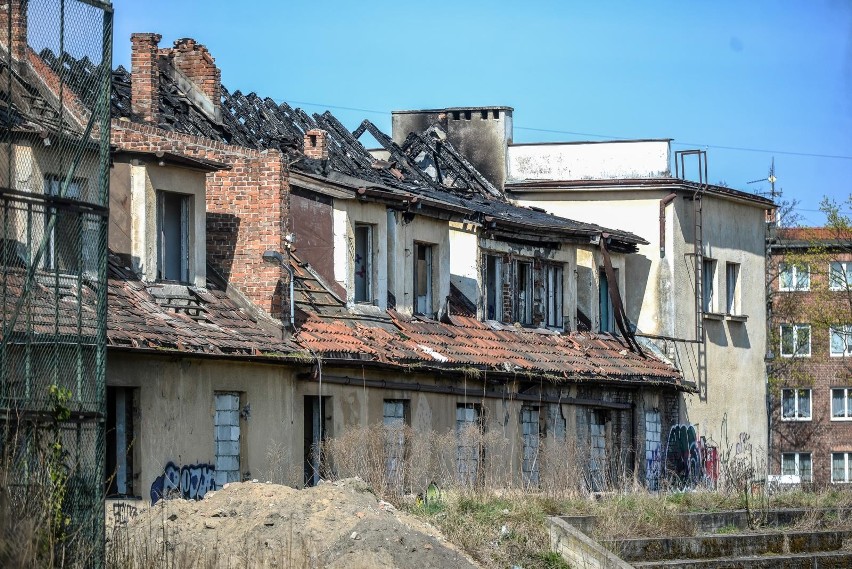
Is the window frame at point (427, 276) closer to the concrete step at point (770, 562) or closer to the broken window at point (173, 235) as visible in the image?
the broken window at point (173, 235)

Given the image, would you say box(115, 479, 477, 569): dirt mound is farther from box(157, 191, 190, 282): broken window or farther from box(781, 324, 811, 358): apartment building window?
box(781, 324, 811, 358): apartment building window

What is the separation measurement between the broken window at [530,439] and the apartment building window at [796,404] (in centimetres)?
3777

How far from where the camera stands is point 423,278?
32.5m

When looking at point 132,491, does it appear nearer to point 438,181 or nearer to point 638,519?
point 638,519

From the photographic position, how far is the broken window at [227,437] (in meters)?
24.9

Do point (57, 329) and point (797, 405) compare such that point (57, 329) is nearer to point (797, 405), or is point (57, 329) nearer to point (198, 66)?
point (198, 66)

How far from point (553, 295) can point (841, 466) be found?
34454 mm

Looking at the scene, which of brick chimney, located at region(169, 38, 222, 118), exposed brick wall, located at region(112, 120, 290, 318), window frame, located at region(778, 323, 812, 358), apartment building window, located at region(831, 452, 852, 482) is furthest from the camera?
window frame, located at region(778, 323, 812, 358)

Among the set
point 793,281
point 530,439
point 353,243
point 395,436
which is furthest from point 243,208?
point 793,281

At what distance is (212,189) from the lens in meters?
28.5

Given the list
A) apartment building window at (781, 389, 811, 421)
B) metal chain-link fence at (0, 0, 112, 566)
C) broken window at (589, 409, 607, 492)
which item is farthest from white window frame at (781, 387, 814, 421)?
metal chain-link fence at (0, 0, 112, 566)

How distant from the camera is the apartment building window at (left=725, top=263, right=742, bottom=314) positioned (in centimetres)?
4341

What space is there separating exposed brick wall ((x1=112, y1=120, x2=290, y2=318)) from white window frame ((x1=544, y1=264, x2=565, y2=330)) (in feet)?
33.2

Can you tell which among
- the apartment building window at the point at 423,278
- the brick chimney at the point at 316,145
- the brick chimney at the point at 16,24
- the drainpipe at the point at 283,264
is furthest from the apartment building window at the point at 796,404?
the brick chimney at the point at 16,24
